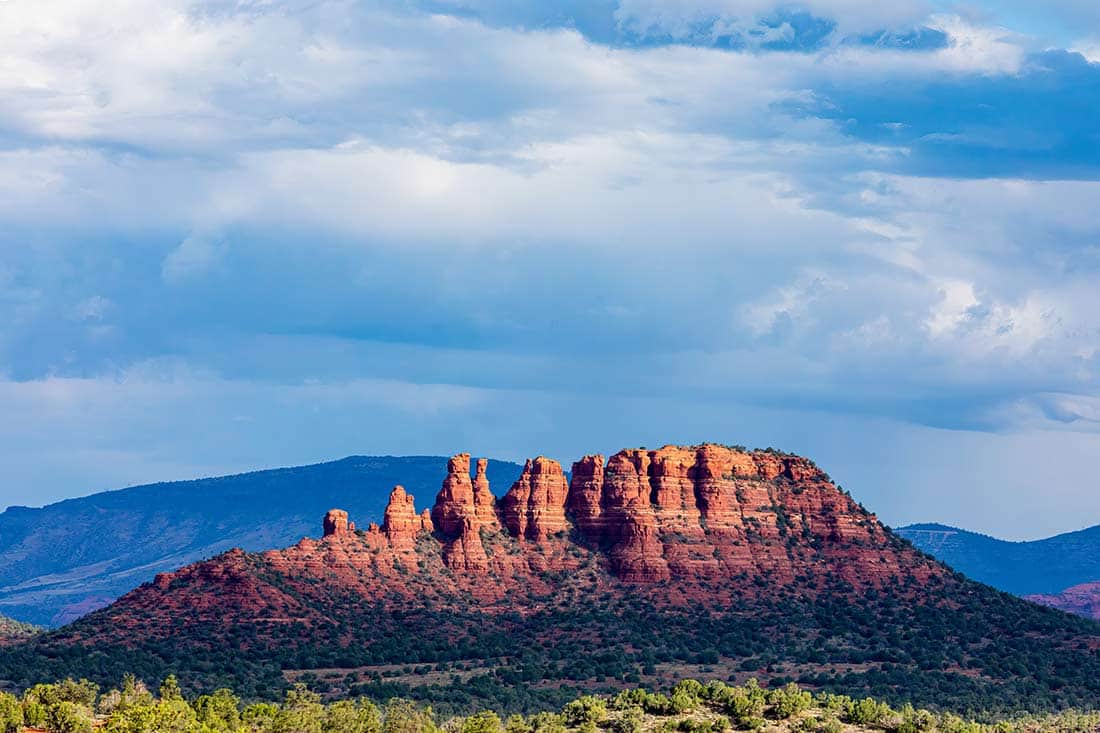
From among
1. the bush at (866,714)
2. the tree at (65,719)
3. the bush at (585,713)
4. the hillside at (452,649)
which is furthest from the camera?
the hillside at (452,649)

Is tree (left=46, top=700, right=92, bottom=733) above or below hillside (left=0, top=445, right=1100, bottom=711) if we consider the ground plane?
below

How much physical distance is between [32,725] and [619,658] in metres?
93.1

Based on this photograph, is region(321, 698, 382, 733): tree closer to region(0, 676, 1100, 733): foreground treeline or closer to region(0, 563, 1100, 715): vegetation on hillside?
region(0, 676, 1100, 733): foreground treeline

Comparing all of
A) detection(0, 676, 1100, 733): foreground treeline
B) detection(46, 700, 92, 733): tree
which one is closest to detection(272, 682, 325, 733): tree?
detection(0, 676, 1100, 733): foreground treeline

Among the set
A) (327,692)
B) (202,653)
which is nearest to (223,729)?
(327,692)

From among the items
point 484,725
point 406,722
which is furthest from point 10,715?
point 484,725

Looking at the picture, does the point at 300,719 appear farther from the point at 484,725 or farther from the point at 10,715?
the point at 10,715

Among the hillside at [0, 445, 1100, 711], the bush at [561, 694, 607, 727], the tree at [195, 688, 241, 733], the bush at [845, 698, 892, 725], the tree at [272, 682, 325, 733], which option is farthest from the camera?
the hillside at [0, 445, 1100, 711]

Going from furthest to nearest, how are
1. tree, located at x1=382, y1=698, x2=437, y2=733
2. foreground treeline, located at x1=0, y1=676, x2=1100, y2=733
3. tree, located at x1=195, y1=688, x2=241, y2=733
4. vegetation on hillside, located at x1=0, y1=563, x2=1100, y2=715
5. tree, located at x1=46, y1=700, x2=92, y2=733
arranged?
vegetation on hillside, located at x1=0, y1=563, x2=1100, y2=715 → tree, located at x1=382, y1=698, x2=437, y2=733 → tree, located at x1=195, y1=688, x2=241, y2=733 → tree, located at x1=46, y1=700, x2=92, y2=733 → foreground treeline, located at x1=0, y1=676, x2=1100, y2=733

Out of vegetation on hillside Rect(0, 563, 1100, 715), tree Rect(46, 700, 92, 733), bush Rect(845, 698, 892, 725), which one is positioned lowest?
bush Rect(845, 698, 892, 725)

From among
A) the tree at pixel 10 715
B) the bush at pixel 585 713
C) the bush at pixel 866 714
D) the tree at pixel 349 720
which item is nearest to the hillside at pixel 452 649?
the tree at pixel 349 720

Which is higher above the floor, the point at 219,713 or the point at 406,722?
the point at 219,713

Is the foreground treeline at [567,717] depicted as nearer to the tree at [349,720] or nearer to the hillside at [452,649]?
the tree at [349,720]

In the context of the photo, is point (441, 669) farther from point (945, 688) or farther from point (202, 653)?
point (945, 688)
